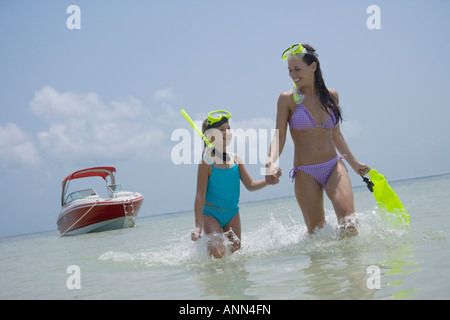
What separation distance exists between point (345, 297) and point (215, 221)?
2441 millimetres

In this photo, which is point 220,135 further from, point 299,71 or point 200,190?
point 299,71

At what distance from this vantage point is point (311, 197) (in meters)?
4.46

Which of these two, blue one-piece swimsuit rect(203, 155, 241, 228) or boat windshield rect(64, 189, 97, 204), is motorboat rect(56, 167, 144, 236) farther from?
blue one-piece swimsuit rect(203, 155, 241, 228)

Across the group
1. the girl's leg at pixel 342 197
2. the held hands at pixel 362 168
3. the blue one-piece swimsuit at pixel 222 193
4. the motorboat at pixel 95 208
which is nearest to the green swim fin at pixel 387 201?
the held hands at pixel 362 168

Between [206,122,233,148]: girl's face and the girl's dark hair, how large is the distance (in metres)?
1.04

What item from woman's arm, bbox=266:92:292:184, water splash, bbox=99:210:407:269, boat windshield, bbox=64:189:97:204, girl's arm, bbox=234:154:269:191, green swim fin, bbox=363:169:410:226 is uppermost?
woman's arm, bbox=266:92:292:184

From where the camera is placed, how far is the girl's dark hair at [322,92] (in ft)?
14.6

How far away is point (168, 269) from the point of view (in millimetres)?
4848

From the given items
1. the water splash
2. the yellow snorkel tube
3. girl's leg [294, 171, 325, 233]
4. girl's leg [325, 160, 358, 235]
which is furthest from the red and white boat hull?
girl's leg [325, 160, 358, 235]

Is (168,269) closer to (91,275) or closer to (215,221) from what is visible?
(215,221)

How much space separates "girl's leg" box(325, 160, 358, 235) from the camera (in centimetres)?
422

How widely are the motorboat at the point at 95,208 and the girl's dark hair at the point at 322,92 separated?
16.2 meters

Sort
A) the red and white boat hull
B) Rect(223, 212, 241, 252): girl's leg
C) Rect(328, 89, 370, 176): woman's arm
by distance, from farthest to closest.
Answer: the red and white boat hull → Rect(223, 212, 241, 252): girl's leg → Rect(328, 89, 370, 176): woman's arm

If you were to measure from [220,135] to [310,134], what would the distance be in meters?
1.00
